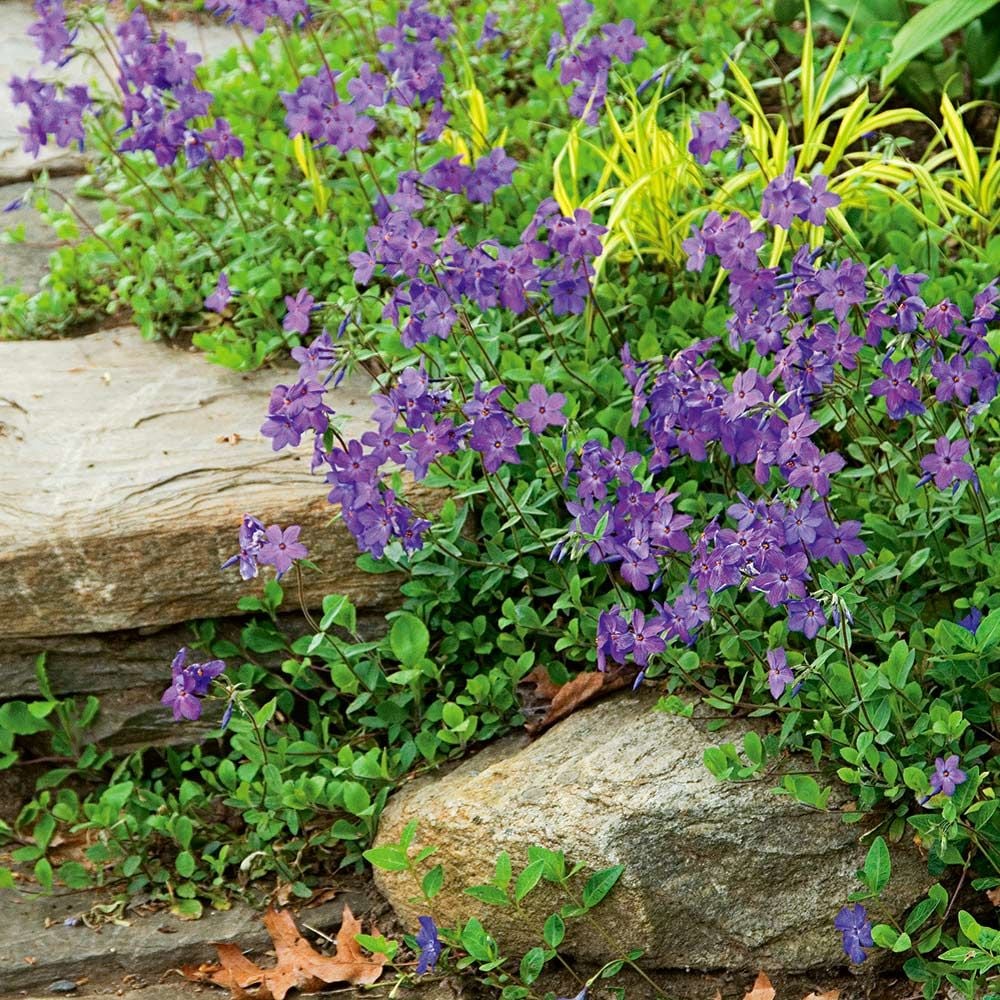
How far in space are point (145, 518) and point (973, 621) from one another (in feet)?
6.10

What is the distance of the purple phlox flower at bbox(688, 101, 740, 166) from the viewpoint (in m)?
3.19

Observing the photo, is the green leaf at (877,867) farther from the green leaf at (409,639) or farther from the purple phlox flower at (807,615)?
the green leaf at (409,639)

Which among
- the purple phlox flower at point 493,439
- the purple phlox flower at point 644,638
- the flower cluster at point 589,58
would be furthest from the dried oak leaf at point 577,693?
the flower cluster at point 589,58

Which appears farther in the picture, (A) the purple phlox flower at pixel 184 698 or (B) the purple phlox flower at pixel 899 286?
(A) the purple phlox flower at pixel 184 698

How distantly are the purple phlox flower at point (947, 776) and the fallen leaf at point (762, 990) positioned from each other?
1.63ft

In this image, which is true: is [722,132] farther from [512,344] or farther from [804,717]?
[804,717]

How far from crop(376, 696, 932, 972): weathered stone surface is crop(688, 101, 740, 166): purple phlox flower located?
152 cm

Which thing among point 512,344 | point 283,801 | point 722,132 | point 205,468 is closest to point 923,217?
point 722,132

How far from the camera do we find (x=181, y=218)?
12.7 feet

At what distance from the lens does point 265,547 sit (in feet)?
8.36

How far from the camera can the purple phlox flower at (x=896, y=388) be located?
2.43 meters

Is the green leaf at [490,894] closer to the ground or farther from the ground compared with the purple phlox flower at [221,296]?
closer to the ground

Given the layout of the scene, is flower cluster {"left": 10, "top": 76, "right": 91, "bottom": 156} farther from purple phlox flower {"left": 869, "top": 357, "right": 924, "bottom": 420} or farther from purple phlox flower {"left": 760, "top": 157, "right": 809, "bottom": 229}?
purple phlox flower {"left": 869, "top": 357, "right": 924, "bottom": 420}

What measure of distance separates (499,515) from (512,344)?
1.97ft
